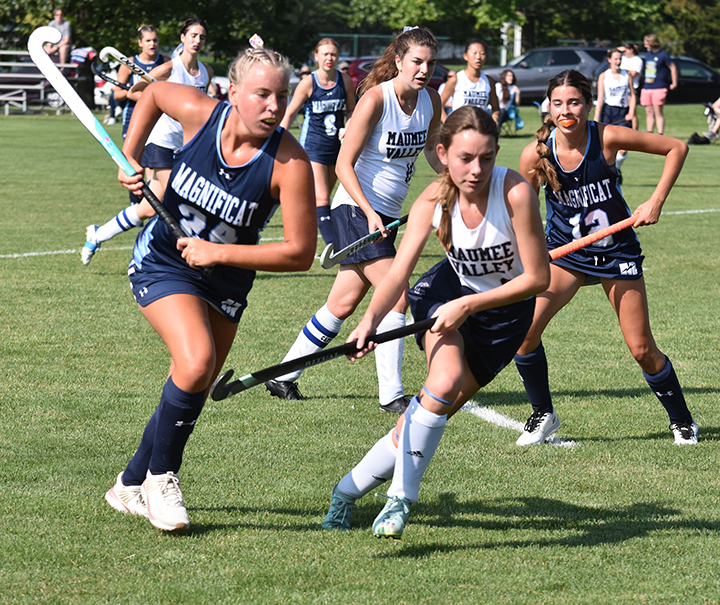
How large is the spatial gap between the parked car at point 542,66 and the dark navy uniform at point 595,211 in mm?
28360

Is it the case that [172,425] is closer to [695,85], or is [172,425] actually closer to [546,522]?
[546,522]

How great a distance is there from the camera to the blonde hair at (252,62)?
11.8ft

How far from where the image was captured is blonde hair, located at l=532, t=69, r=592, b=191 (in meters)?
4.84

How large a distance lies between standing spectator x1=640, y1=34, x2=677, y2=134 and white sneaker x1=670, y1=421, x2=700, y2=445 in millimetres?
18702

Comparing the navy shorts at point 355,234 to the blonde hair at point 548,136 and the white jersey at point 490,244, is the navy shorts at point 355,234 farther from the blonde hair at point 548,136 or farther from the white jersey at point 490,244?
the white jersey at point 490,244

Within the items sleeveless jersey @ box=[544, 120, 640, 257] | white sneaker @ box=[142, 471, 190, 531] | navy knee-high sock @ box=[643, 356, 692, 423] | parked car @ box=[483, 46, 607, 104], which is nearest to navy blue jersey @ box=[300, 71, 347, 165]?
sleeveless jersey @ box=[544, 120, 640, 257]

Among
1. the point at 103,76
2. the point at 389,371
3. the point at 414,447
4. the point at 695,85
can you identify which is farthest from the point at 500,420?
the point at 695,85

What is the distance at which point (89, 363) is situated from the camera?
6.32 meters

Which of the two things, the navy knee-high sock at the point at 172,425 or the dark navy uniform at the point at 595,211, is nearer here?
the navy knee-high sock at the point at 172,425

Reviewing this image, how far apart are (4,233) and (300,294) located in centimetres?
413

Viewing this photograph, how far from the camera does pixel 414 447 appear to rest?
3695mm

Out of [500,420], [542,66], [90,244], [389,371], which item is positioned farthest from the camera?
[542,66]

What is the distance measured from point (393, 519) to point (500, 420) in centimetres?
199

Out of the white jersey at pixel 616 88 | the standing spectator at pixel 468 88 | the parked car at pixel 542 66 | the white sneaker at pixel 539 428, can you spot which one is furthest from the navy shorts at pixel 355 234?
the parked car at pixel 542 66
